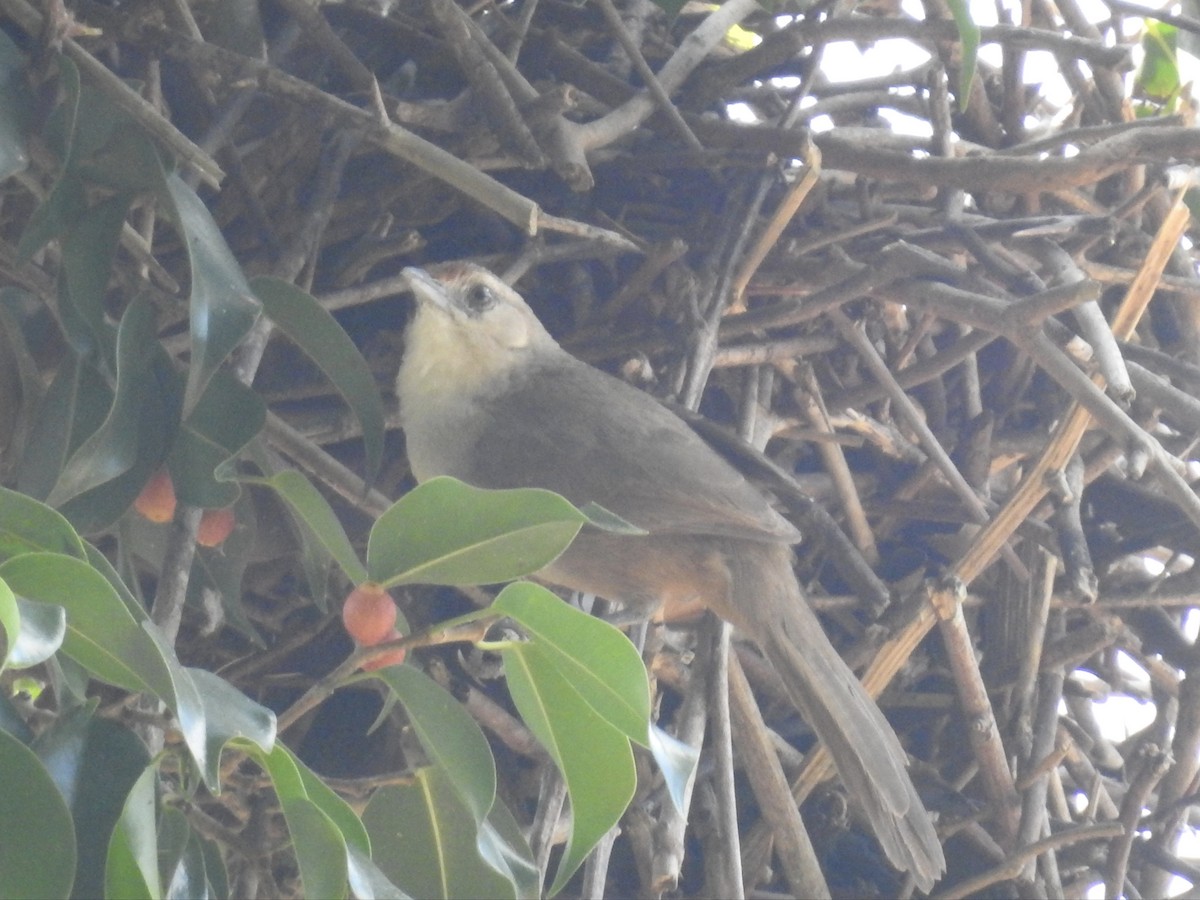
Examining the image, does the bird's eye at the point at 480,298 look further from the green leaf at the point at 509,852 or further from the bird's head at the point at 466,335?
the green leaf at the point at 509,852

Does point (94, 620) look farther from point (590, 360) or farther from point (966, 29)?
point (590, 360)

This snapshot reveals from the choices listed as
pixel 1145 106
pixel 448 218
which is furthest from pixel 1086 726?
pixel 448 218

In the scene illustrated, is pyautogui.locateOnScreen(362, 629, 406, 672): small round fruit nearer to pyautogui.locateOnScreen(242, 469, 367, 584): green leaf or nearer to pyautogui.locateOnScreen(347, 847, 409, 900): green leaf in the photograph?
pyautogui.locateOnScreen(242, 469, 367, 584): green leaf

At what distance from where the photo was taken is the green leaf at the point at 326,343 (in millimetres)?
1961

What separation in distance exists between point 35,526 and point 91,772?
0.85ft

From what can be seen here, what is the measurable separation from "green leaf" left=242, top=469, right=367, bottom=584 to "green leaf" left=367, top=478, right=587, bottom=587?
18cm

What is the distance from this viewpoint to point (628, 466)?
2.66m

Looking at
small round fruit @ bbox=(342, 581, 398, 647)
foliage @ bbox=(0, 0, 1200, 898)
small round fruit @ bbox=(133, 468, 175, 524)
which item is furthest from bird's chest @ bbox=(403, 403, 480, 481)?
small round fruit @ bbox=(342, 581, 398, 647)

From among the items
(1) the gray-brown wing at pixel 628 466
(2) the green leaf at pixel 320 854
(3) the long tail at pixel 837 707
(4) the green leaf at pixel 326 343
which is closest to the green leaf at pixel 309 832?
(2) the green leaf at pixel 320 854

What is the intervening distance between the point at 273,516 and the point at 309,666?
1.01 feet

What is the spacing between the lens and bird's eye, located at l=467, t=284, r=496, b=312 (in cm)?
276

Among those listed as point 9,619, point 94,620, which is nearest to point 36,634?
point 9,619

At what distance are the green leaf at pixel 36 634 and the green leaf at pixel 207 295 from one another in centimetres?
50

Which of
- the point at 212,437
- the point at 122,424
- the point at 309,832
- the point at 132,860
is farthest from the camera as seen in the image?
the point at 212,437
